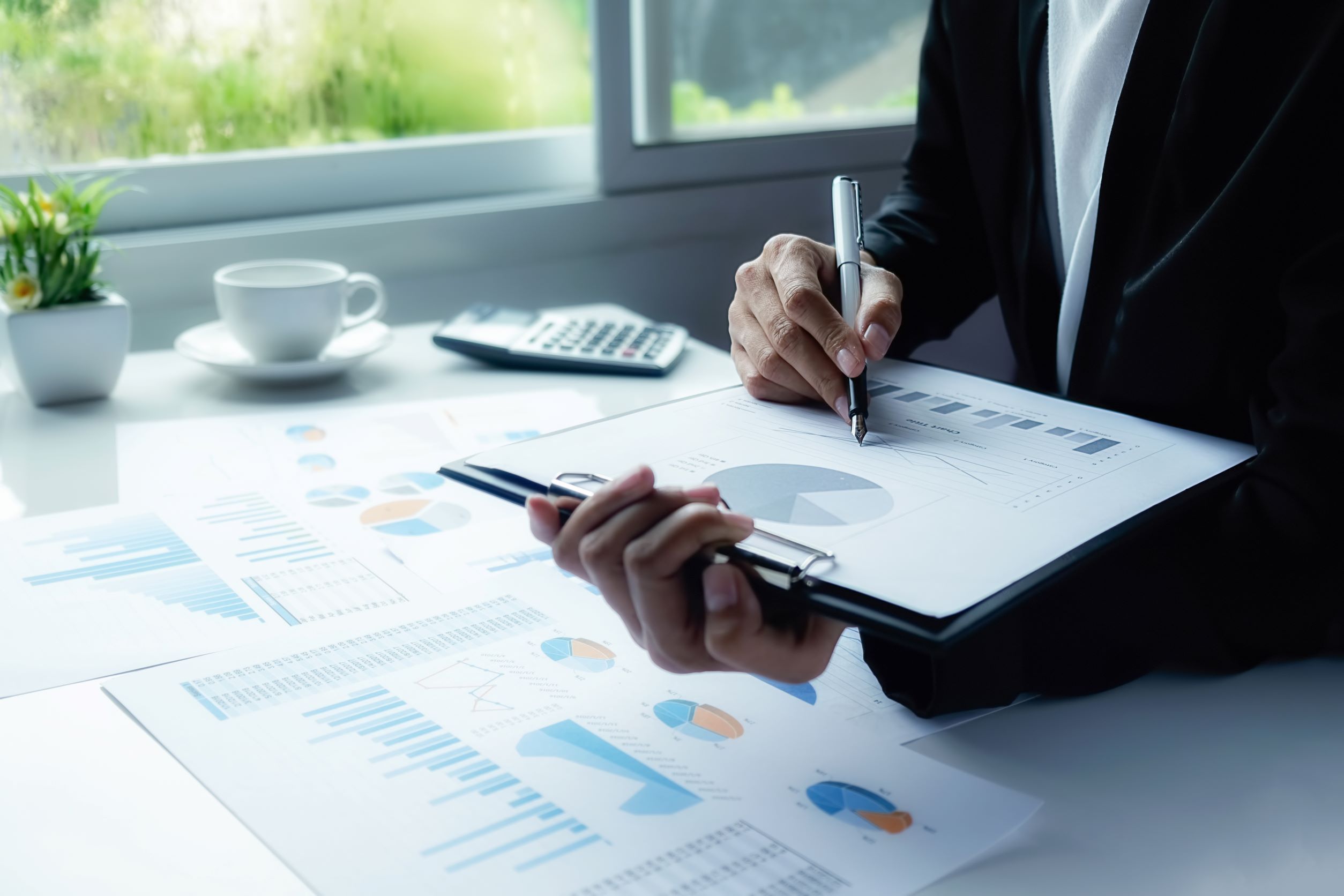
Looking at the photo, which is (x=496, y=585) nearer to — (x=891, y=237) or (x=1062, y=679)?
(x=1062, y=679)

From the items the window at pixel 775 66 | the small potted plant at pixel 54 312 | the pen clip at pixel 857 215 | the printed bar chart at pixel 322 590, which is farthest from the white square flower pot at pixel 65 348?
the window at pixel 775 66

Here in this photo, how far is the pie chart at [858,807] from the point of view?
46cm

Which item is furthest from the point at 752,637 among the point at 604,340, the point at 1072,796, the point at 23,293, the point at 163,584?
the point at 23,293

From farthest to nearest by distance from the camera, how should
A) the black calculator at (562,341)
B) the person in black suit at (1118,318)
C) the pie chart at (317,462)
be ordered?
the black calculator at (562,341) < the pie chart at (317,462) < the person in black suit at (1118,318)

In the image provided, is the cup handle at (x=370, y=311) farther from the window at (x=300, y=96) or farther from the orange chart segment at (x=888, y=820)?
the orange chart segment at (x=888, y=820)

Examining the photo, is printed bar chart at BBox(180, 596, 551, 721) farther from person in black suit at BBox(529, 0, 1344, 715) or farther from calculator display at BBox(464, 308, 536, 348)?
calculator display at BBox(464, 308, 536, 348)

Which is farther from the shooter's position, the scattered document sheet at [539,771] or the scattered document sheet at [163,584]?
the scattered document sheet at [163,584]

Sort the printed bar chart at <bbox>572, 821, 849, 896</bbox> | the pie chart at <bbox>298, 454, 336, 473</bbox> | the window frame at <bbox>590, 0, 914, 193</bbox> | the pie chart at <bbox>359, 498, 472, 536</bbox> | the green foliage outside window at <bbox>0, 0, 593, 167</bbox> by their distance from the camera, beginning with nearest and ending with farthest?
the printed bar chart at <bbox>572, 821, 849, 896</bbox>
the pie chart at <bbox>359, 498, 472, 536</bbox>
the pie chart at <bbox>298, 454, 336, 473</bbox>
the green foliage outside window at <bbox>0, 0, 593, 167</bbox>
the window frame at <bbox>590, 0, 914, 193</bbox>

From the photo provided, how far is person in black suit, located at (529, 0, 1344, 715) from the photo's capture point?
525mm

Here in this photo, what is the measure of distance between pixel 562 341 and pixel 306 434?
0.29 meters

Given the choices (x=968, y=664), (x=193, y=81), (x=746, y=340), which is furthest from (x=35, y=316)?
(x=968, y=664)

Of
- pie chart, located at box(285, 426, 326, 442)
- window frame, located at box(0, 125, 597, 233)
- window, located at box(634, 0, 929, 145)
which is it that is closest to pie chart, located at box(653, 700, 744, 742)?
pie chart, located at box(285, 426, 326, 442)

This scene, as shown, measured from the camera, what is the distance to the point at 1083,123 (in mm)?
825

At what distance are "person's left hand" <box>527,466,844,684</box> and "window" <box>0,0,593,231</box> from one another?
1005 millimetres
